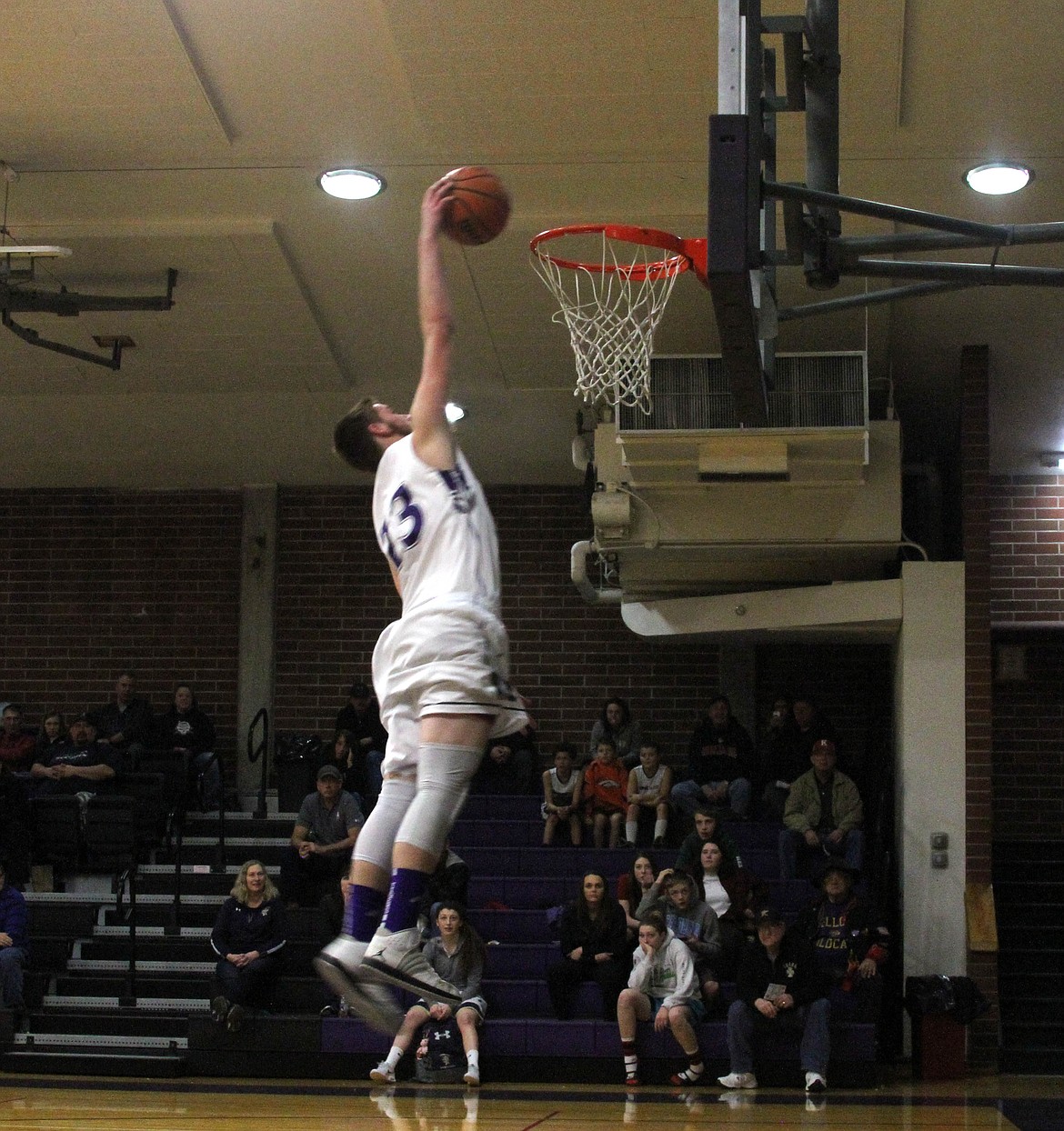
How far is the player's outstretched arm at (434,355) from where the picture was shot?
428cm

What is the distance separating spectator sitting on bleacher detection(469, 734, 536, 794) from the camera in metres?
15.0

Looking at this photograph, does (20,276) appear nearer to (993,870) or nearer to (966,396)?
(966,396)

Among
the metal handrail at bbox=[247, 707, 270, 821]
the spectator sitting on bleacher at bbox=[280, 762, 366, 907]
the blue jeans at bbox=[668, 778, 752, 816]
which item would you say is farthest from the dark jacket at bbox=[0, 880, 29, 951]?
the blue jeans at bbox=[668, 778, 752, 816]

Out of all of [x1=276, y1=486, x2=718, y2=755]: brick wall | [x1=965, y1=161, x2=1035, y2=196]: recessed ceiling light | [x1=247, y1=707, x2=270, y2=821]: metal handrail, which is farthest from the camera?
[x1=276, y1=486, x2=718, y2=755]: brick wall

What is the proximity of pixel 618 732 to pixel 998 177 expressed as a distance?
6261mm

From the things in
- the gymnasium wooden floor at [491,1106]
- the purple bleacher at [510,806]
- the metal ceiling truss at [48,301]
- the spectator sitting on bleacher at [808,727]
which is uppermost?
the metal ceiling truss at [48,301]

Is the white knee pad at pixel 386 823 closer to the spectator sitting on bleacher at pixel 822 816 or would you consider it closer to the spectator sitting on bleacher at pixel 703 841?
the spectator sitting on bleacher at pixel 703 841

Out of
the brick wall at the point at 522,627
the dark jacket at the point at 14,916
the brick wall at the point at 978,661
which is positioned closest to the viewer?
the brick wall at the point at 978,661

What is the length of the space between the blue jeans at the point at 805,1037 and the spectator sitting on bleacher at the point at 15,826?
5.96 m

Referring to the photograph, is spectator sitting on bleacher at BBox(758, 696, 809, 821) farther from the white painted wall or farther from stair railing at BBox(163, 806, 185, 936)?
stair railing at BBox(163, 806, 185, 936)

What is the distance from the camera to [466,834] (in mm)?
14617

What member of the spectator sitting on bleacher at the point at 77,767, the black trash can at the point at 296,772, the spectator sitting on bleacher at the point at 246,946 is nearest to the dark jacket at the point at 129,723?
the spectator sitting on bleacher at the point at 77,767

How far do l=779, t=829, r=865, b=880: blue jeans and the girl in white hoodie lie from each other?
1.91 m

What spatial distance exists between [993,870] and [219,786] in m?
7.05
